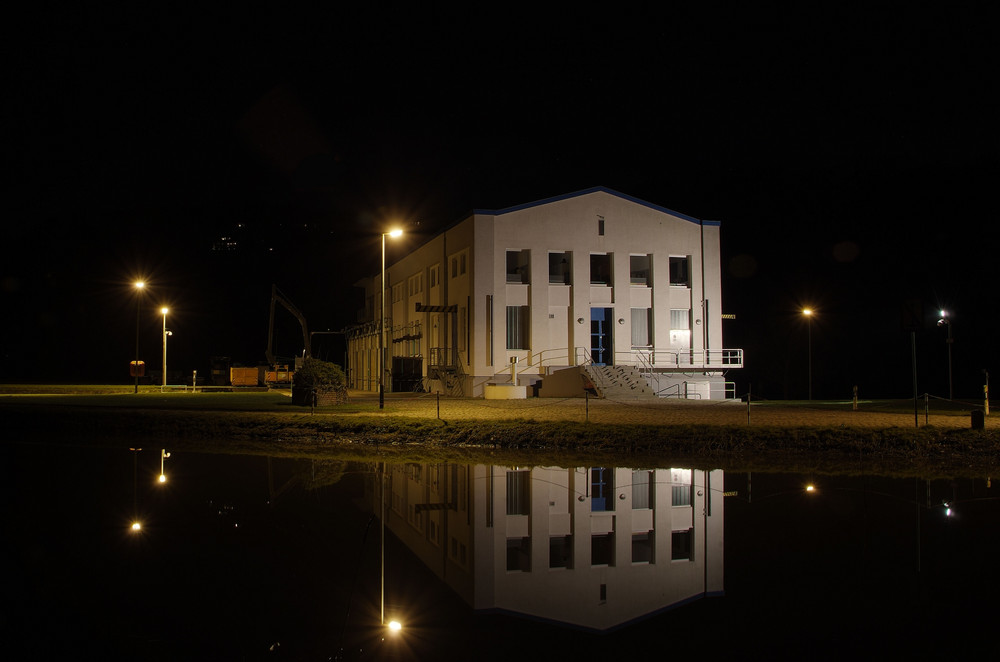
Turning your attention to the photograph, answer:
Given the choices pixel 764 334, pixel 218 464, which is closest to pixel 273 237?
pixel 764 334

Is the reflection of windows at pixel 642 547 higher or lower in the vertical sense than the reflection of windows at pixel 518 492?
lower

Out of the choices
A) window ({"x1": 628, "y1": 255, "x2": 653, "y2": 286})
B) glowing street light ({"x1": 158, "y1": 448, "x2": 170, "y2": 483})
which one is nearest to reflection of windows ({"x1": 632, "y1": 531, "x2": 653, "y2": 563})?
glowing street light ({"x1": 158, "y1": 448, "x2": 170, "y2": 483})

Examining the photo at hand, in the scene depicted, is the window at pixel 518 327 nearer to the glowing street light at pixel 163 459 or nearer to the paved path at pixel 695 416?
the paved path at pixel 695 416

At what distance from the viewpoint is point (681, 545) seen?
793 cm

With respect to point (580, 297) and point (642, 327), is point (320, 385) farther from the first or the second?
point (642, 327)

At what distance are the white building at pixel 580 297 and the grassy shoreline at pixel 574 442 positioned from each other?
58.6ft

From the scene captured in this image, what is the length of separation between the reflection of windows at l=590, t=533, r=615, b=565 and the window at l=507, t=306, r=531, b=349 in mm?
31205

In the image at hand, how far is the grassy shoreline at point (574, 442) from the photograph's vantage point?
15.3 meters

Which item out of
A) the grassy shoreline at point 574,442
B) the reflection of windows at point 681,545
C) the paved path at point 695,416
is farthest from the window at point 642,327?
the reflection of windows at point 681,545

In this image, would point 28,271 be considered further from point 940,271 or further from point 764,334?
point 940,271

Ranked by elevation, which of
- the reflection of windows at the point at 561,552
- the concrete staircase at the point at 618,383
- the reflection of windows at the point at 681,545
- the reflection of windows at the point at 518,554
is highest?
the concrete staircase at the point at 618,383

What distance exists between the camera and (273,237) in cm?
10944

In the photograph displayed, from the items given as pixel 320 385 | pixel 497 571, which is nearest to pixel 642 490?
pixel 497 571

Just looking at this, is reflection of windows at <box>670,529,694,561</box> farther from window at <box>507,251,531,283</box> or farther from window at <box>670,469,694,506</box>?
window at <box>507,251,531,283</box>
